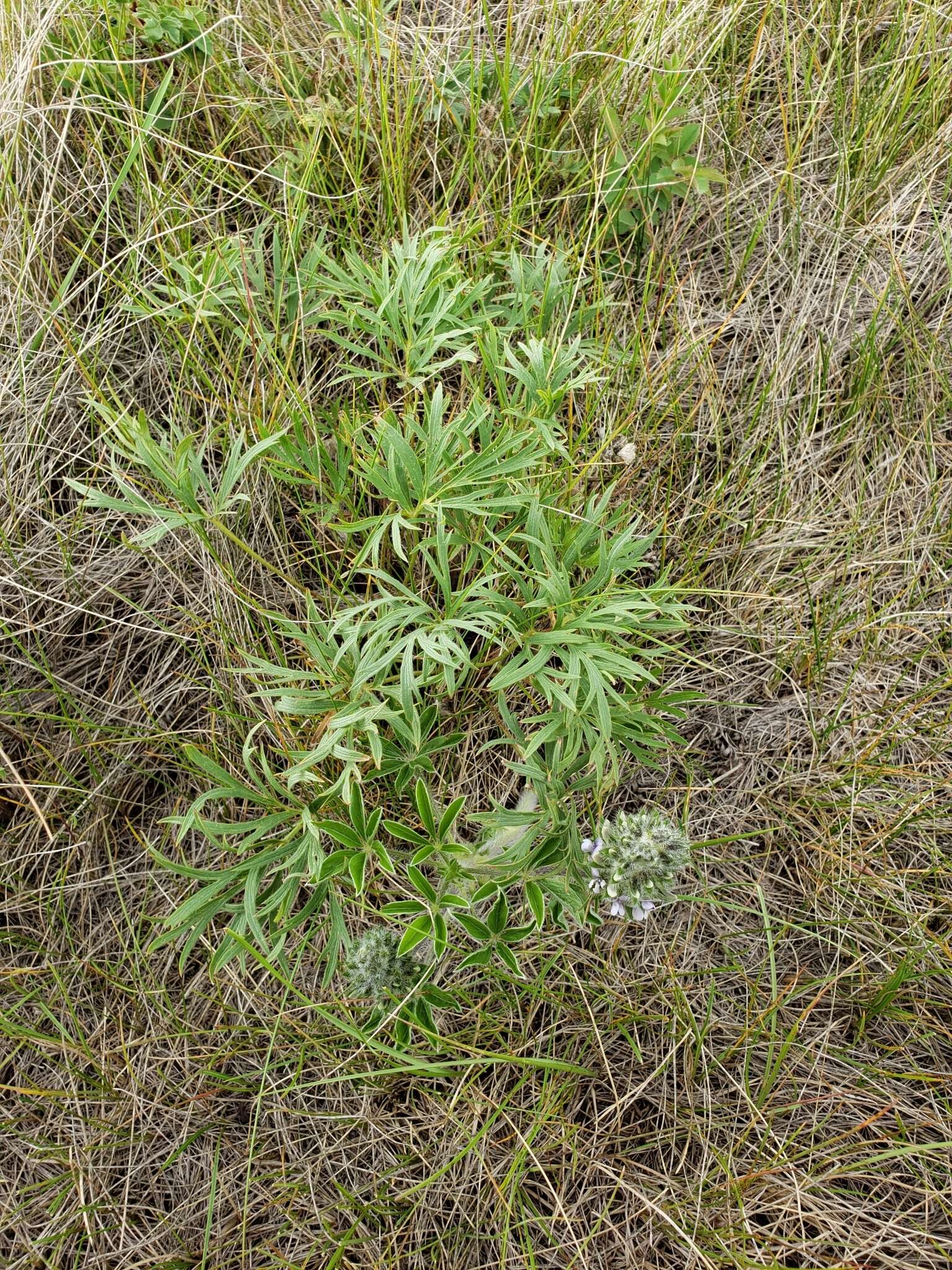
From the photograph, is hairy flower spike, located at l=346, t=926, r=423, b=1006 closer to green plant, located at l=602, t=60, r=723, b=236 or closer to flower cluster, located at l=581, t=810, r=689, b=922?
flower cluster, located at l=581, t=810, r=689, b=922

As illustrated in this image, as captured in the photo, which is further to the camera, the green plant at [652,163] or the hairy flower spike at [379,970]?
the green plant at [652,163]

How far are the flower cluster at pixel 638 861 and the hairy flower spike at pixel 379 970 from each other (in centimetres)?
43

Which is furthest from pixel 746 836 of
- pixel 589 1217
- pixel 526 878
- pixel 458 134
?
pixel 458 134

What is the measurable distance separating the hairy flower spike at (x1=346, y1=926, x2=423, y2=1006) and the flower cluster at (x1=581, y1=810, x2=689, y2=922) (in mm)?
426

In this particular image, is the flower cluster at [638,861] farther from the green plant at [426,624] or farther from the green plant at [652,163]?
the green plant at [652,163]

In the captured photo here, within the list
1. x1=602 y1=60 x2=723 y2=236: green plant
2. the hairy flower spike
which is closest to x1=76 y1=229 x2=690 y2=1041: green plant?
the hairy flower spike

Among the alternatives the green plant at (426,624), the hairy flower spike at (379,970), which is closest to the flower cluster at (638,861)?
the green plant at (426,624)

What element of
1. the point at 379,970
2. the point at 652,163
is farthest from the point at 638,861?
the point at 652,163

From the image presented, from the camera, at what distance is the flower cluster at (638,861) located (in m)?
1.82

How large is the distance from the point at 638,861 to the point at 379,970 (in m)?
0.57

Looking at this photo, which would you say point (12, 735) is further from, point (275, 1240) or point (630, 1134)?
point (630, 1134)

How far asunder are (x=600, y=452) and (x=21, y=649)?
5.13ft

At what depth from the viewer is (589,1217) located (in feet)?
6.79

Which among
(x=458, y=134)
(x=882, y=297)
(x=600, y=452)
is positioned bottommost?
(x=600, y=452)
